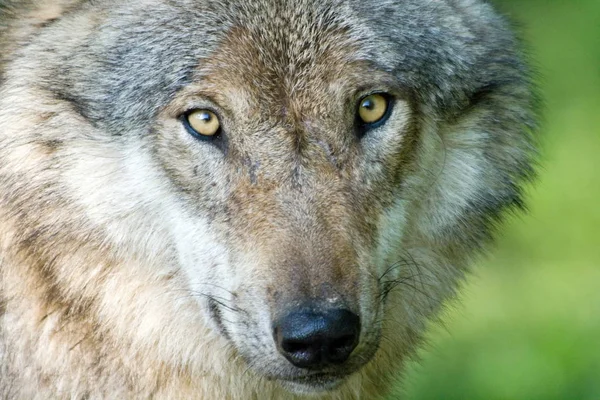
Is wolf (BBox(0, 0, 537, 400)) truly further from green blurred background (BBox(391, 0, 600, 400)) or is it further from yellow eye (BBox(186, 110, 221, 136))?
green blurred background (BBox(391, 0, 600, 400))

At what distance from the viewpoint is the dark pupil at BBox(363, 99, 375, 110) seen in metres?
3.69

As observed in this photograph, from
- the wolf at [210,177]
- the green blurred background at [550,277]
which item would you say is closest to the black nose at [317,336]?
the wolf at [210,177]

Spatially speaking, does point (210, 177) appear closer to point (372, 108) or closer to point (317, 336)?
point (372, 108)

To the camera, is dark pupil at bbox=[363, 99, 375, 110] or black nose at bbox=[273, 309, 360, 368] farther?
dark pupil at bbox=[363, 99, 375, 110]

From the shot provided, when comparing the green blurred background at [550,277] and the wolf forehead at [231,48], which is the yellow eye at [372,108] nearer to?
the wolf forehead at [231,48]

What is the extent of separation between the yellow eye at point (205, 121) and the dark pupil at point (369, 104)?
1.85ft

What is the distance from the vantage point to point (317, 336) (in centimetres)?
319

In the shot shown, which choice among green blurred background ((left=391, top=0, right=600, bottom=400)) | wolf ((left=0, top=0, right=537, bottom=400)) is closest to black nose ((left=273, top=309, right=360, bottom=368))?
wolf ((left=0, top=0, right=537, bottom=400))

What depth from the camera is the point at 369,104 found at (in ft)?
12.1

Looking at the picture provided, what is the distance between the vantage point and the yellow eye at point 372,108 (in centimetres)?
370

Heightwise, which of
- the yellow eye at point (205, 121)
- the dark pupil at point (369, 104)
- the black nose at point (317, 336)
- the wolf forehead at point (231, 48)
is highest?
the wolf forehead at point (231, 48)

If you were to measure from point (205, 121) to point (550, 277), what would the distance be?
15.7 feet

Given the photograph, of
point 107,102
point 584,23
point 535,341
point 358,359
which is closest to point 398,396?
point 358,359

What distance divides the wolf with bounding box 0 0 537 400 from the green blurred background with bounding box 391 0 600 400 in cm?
183
